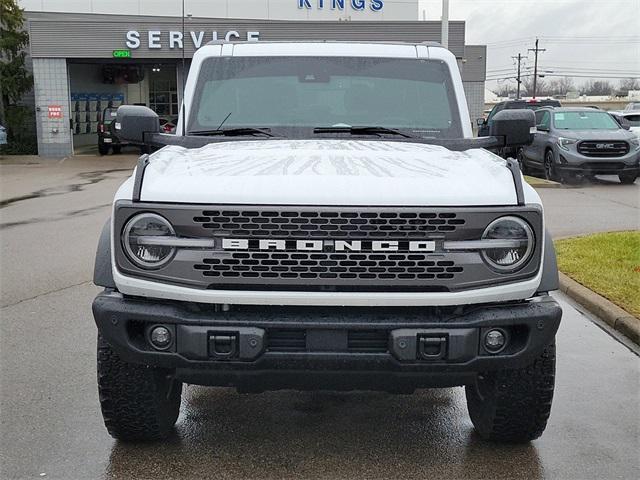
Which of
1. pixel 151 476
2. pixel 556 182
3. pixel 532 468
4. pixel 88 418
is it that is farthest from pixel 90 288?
pixel 556 182

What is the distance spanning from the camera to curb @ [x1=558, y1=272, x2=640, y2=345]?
5945 mm

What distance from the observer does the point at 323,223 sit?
3.15m

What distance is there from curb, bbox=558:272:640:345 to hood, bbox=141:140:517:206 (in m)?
2.84

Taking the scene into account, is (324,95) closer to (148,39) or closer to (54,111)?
(148,39)

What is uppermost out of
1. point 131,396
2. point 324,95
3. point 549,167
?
point 324,95

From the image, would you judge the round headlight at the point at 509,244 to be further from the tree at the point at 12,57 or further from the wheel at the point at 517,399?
the tree at the point at 12,57

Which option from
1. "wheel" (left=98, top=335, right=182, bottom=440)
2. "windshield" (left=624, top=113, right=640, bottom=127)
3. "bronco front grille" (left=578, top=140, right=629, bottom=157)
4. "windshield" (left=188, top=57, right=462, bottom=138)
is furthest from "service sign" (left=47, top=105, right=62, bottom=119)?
"wheel" (left=98, top=335, right=182, bottom=440)

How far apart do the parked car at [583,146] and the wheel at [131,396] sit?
15159mm

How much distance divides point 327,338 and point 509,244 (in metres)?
0.87

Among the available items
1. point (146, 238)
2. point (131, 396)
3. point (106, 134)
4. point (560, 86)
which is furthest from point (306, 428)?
point (560, 86)

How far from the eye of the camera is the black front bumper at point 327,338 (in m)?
3.13

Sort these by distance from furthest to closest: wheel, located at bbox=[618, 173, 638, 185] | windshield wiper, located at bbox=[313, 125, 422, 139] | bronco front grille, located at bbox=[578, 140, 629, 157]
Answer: wheel, located at bbox=[618, 173, 638, 185]
bronco front grille, located at bbox=[578, 140, 629, 157]
windshield wiper, located at bbox=[313, 125, 422, 139]

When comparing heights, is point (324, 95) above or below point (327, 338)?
above

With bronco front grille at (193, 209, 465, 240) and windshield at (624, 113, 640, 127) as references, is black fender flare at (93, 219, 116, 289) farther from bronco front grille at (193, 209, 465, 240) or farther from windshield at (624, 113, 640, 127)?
windshield at (624, 113, 640, 127)
